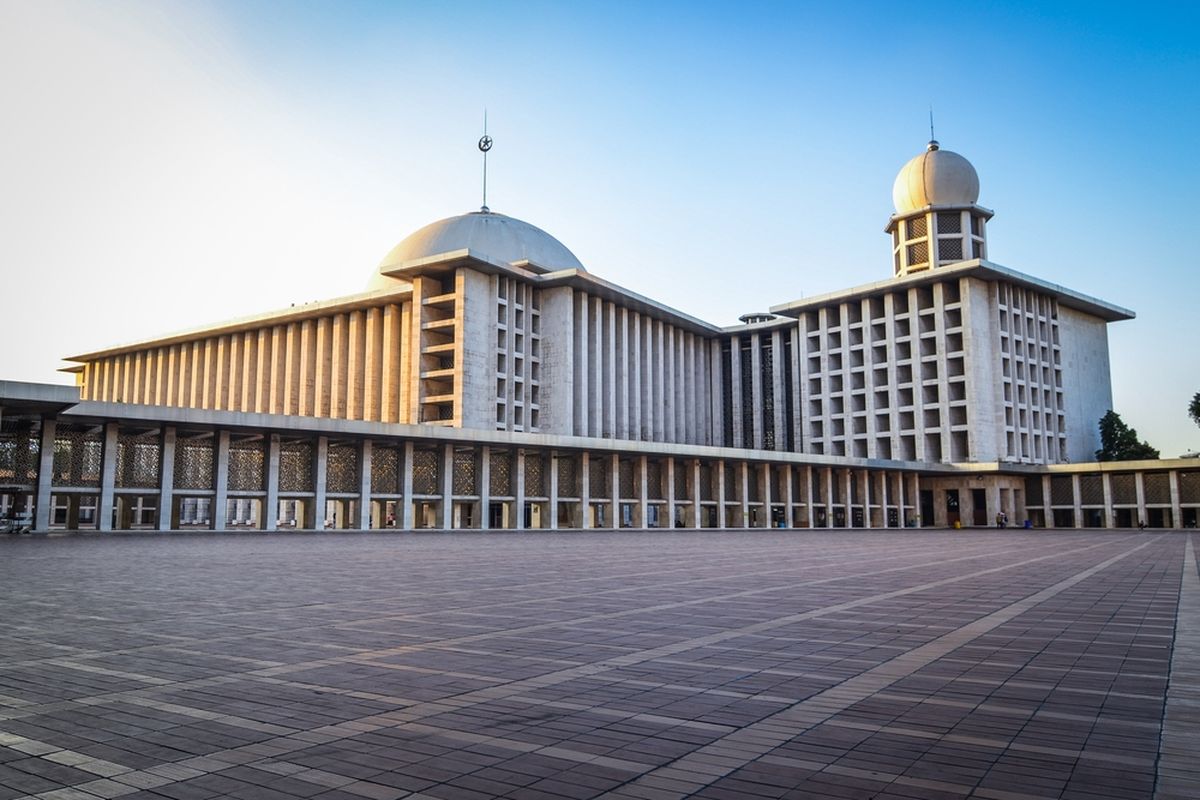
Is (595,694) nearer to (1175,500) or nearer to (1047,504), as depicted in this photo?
(1175,500)

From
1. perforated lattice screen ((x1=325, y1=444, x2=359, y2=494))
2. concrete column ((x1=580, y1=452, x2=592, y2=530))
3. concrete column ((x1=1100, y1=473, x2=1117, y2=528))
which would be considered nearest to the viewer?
perforated lattice screen ((x1=325, y1=444, x2=359, y2=494))

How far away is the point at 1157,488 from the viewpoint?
63.2 metres

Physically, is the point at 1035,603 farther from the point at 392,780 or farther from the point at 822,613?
the point at 392,780

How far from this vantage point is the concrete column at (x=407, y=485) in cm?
4400

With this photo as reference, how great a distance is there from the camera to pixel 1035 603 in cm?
1125

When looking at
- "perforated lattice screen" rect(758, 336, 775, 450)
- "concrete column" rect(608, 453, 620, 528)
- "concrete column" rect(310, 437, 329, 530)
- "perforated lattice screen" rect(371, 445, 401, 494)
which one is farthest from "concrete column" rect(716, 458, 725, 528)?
"perforated lattice screen" rect(758, 336, 775, 450)

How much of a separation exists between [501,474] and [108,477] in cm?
1948

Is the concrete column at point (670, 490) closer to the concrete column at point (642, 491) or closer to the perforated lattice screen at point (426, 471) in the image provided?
the concrete column at point (642, 491)

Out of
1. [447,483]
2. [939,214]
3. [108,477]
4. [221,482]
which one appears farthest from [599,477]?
[939,214]

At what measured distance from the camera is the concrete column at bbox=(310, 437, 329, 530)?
4128cm

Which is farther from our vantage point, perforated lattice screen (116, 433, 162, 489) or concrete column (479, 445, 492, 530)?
concrete column (479, 445, 492, 530)

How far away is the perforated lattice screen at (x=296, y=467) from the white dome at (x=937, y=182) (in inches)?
2315

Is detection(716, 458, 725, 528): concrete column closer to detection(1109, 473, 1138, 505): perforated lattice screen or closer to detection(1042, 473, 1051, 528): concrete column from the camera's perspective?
detection(1042, 473, 1051, 528): concrete column

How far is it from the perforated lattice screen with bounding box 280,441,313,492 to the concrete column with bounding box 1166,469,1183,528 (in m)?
55.4
